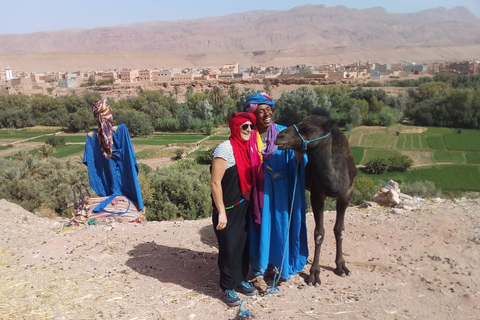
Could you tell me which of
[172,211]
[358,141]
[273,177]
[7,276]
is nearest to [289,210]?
[273,177]

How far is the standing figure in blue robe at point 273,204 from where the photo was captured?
3.86 meters

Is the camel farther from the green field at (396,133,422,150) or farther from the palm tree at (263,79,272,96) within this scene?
the palm tree at (263,79,272,96)

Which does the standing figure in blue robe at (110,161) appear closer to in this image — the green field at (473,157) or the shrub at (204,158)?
the shrub at (204,158)

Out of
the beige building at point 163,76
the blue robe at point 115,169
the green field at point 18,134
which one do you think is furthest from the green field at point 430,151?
the beige building at point 163,76

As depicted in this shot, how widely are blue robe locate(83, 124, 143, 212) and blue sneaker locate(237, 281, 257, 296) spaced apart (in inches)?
110

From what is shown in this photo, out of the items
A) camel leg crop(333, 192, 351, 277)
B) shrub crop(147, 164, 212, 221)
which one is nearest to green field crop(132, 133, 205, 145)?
shrub crop(147, 164, 212, 221)

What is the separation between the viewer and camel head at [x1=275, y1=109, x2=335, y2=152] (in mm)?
3668

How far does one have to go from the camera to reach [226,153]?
3564 mm

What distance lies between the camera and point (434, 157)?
31.9 meters

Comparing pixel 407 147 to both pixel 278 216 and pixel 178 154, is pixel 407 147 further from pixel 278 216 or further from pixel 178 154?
pixel 278 216

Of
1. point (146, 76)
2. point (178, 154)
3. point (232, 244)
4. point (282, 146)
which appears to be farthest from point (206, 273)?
point (146, 76)

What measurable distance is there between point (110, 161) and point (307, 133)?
345cm

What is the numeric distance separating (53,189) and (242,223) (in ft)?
34.7

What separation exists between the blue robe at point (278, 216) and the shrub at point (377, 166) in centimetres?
2657
